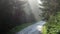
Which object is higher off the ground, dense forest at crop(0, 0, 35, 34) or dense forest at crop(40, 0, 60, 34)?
dense forest at crop(0, 0, 35, 34)

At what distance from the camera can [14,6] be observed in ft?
24.9

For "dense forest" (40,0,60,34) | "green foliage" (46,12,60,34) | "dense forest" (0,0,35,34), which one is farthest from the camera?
"dense forest" (0,0,35,34)

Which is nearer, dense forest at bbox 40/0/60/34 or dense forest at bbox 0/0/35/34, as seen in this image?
dense forest at bbox 40/0/60/34

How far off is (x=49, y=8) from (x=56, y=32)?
1.35 m

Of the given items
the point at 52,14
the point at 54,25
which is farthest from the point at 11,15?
the point at 54,25

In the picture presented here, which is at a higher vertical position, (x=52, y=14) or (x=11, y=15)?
(x=11, y=15)

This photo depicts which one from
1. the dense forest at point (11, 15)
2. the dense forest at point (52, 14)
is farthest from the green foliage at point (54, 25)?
the dense forest at point (11, 15)

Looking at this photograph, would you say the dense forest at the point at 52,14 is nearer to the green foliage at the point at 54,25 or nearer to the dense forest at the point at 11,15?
the green foliage at the point at 54,25

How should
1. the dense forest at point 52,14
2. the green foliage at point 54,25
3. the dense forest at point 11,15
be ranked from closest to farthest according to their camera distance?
1. the green foliage at point 54,25
2. the dense forest at point 52,14
3. the dense forest at point 11,15

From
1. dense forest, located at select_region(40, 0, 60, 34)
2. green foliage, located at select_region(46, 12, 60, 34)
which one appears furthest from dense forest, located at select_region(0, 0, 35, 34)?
green foliage, located at select_region(46, 12, 60, 34)

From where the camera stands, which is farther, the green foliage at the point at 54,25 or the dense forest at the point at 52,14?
the dense forest at the point at 52,14

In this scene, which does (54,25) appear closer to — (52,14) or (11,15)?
(52,14)

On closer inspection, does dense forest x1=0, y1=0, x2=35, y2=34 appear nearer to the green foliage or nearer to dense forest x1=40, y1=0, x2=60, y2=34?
dense forest x1=40, y1=0, x2=60, y2=34

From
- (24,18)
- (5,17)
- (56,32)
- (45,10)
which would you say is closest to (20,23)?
(24,18)
